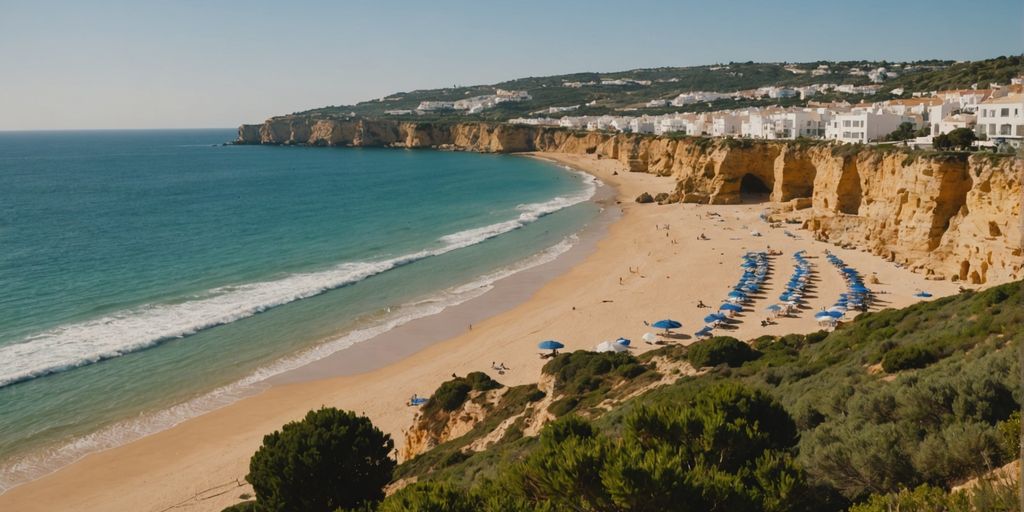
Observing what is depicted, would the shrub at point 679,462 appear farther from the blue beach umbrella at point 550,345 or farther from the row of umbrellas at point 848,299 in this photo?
the row of umbrellas at point 848,299

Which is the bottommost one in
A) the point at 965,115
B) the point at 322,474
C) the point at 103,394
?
the point at 103,394

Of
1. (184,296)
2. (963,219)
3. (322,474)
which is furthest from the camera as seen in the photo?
(184,296)

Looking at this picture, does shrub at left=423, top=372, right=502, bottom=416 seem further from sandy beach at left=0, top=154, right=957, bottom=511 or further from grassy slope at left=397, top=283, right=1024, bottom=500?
sandy beach at left=0, top=154, right=957, bottom=511

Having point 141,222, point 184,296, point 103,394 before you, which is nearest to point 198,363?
point 103,394

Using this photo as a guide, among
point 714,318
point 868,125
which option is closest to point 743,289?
point 714,318

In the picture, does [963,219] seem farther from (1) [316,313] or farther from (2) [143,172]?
(2) [143,172]

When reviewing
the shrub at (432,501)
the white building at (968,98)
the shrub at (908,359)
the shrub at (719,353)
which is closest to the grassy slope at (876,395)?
the shrub at (908,359)
